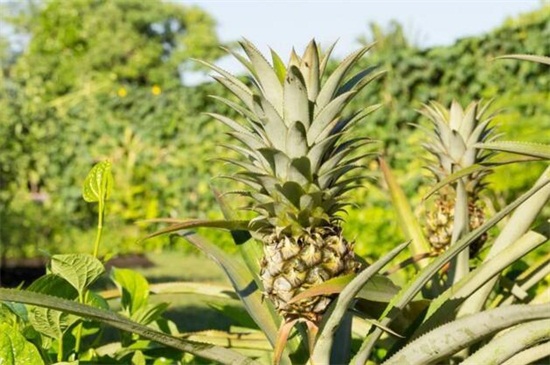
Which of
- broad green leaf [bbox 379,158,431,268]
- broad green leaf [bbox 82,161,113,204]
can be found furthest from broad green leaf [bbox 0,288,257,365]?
broad green leaf [bbox 379,158,431,268]

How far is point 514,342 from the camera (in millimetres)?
1509

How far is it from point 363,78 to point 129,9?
1824 inches

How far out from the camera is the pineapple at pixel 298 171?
158 cm

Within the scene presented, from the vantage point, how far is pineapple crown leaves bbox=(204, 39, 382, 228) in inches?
62.6

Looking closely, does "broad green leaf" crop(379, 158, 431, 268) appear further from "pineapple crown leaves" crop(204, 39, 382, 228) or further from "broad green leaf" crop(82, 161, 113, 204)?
"broad green leaf" crop(82, 161, 113, 204)

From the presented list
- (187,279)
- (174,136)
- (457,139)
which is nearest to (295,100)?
(457,139)

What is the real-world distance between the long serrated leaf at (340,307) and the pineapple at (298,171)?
37 millimetres

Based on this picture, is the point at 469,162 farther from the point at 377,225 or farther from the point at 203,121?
the point at 203,121

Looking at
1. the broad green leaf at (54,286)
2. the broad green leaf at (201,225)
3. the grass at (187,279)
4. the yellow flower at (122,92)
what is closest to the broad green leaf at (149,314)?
the grass at (187,279)

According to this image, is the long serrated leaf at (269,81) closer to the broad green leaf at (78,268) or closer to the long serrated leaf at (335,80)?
the long serrated leaf at (335,80)

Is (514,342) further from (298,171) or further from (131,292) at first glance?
(131,292)

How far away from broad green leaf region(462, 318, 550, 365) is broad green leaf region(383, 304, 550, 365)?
2cm

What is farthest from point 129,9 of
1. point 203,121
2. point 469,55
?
point 469,55

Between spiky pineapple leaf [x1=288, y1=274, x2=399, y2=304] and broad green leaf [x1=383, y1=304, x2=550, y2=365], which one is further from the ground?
spiky pineapple leaf [x1=288, y1=274, x2=399, y2=304]
